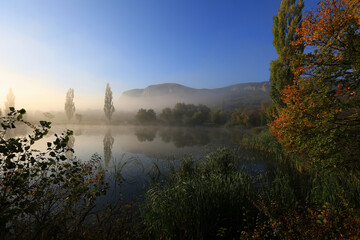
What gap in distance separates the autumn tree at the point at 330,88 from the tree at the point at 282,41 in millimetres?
11413

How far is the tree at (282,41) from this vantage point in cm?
1698

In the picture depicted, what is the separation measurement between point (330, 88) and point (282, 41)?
14.3 meters

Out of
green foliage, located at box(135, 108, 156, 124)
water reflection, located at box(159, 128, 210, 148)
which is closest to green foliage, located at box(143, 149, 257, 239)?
water reflection, located at box(159, 128, 210, 148)

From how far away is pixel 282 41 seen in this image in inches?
696

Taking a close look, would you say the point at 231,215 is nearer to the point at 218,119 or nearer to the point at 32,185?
the point at 32,185

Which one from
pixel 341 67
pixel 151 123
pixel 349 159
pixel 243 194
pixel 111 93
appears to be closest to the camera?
pixel 243 194

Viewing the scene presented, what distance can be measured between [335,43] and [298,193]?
642cm

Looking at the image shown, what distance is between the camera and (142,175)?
34.4 ft

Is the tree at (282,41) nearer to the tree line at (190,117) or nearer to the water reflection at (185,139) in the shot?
the water reflection at (185,139)

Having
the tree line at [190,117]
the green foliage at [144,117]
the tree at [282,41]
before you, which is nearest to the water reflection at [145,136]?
the tree at [282,41]

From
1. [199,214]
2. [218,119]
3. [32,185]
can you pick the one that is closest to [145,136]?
[199,214]

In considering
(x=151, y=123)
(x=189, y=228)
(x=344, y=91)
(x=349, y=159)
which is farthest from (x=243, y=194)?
(x=151, y=123)

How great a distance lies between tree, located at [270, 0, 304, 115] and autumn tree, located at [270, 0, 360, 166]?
11.4 metres

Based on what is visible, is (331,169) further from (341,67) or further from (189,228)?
(189,228)
